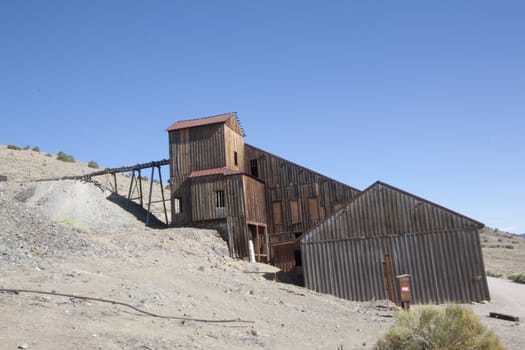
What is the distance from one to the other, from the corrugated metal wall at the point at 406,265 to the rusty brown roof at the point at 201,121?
14850 mm

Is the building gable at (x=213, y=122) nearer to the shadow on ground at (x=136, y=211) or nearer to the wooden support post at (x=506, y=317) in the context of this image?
the shadow on ground at (x=136, y=211)

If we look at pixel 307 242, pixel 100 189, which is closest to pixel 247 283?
pixel 307 242

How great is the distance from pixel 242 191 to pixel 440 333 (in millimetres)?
24222

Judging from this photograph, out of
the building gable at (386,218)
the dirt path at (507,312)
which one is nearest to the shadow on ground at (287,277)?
the building gable at (386,218)

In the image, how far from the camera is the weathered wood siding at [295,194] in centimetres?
3531

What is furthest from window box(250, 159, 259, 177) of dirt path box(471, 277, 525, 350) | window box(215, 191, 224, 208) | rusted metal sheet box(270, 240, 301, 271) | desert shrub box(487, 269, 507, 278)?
desert shrub box(487, 269, 507, 278)

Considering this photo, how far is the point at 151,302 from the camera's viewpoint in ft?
44.8

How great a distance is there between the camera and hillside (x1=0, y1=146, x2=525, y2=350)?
988 cm

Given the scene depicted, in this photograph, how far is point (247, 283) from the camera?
69.6ft

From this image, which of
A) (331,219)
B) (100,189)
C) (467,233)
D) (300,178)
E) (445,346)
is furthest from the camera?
(100,189)

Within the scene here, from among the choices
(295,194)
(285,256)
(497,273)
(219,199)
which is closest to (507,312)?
(285,256)

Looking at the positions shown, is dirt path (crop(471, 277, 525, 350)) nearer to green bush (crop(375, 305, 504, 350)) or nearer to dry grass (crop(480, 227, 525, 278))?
green bush (crop(375, 305, 504, 350))

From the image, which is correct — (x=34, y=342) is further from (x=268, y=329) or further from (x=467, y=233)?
(x=467, y=233)

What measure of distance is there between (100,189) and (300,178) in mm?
17464
